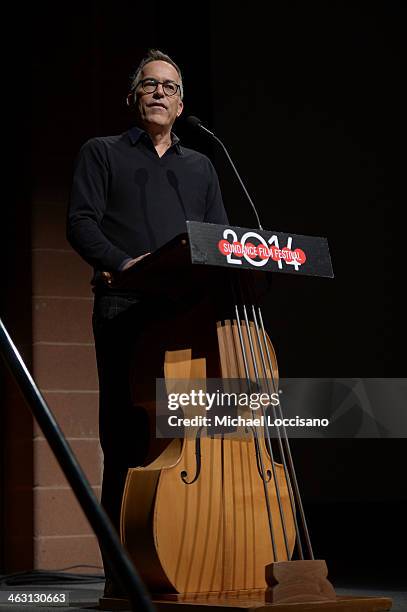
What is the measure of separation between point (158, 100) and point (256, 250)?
1.68ft

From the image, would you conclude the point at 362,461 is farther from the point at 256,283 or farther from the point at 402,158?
the point at 256,283

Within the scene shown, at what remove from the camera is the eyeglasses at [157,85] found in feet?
7.41

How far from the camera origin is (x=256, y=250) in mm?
1952

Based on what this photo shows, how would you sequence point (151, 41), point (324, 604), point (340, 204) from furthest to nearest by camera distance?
point (340, 204) → point (151, 41) → point (324, 604)

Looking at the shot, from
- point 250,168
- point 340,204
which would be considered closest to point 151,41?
point 250,168

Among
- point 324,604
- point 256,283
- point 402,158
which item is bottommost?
point 324,604

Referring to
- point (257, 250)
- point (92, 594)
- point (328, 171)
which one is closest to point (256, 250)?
point (257, 250)

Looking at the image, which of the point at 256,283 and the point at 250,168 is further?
the point at 250,168

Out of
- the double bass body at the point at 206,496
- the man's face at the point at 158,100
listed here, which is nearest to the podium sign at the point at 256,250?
the double bass body at the point at 206,496

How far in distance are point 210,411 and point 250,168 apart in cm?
307

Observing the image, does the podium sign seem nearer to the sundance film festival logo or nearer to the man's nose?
the sundance film festival logo

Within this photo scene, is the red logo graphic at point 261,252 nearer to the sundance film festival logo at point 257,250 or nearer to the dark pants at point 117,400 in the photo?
the sundance film festival logo at point 257,250

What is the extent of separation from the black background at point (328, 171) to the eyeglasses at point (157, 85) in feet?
7.08

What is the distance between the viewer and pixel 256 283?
207 centimetres
